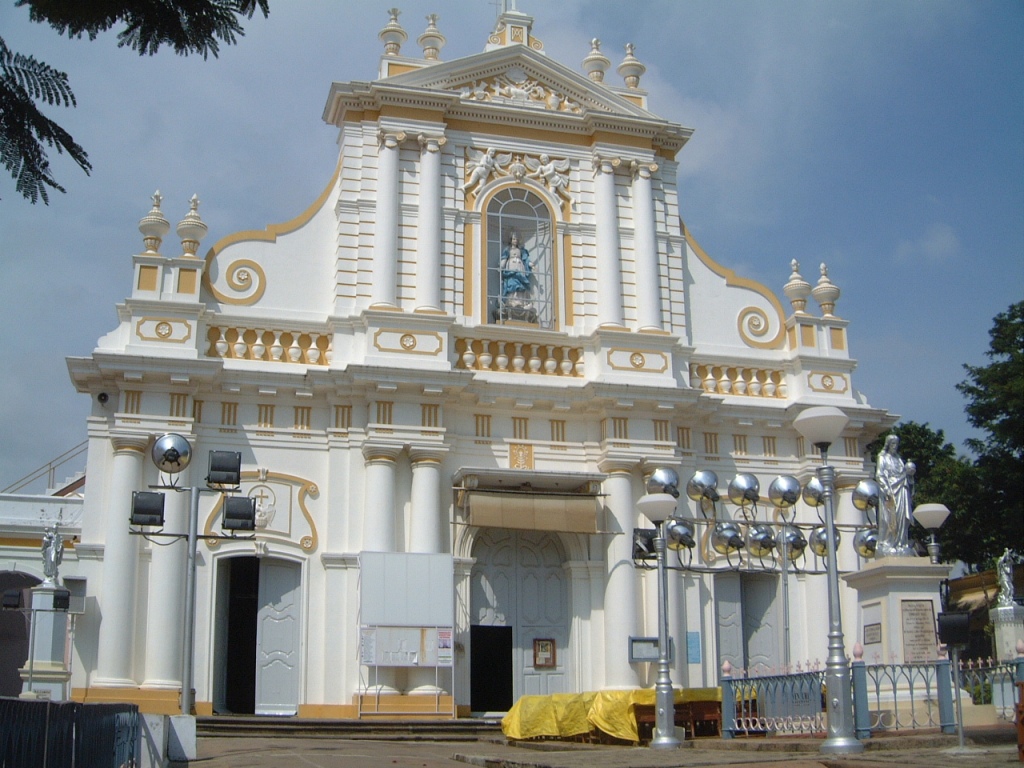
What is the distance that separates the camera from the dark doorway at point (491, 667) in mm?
22328

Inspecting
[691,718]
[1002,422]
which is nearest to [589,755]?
[691,718]

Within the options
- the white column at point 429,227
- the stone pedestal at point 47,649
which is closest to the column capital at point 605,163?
the white column at point 429,227

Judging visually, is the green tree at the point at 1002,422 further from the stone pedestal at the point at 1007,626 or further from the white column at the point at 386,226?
the white column at the point at 386,226

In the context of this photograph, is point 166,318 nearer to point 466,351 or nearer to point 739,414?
point 466,351

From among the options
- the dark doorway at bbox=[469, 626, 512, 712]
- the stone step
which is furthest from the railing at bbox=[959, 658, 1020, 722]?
the dark doorway at bbox=[469, 626, 512, 712]

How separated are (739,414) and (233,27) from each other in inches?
759

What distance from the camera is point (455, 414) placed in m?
22.5

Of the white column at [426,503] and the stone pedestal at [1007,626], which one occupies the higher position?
the white column at [426,503]

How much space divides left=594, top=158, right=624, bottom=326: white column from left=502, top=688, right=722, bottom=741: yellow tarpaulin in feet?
26.2

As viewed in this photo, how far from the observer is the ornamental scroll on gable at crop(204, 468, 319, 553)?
21297 mm

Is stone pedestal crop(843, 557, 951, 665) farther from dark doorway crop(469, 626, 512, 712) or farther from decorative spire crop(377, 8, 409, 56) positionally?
decorative spire crop(377, 8, 409, 56)

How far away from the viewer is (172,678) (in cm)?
2008

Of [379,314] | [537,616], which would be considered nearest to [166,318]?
[379,314]

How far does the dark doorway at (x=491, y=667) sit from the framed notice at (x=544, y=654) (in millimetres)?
512
